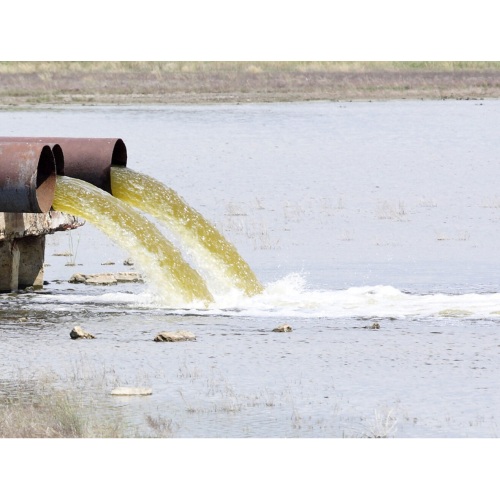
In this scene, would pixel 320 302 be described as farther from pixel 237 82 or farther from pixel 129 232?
pixel 237 82

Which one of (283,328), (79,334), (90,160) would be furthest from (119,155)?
(283,328)

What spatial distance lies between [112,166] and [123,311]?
3094 mm

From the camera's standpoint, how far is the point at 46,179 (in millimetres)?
16859

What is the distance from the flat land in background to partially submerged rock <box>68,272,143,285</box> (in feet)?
130

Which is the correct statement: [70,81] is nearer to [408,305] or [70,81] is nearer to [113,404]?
[408,305]

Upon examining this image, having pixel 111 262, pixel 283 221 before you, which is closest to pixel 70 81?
pixel 283 221

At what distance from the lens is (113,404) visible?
37.2ft

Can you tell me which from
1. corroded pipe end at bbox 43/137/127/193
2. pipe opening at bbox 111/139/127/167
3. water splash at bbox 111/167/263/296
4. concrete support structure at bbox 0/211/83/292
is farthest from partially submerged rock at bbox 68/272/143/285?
pipe opening at bbox 111/139/127/167

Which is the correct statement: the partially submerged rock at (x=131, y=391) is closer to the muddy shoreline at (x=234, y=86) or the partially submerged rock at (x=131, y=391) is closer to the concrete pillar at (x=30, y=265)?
the concrete pillar at (x=30, y=265)

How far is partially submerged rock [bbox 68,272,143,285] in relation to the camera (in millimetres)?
18656

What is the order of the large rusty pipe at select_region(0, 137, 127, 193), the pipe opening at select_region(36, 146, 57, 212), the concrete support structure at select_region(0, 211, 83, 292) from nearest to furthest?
the pipe opening at select_region(36, 146, 57, 212) < the concrete support structure at select_region(0, 211, 83, 292) < the large rusty pipe at select_region(0, 137, 127, 193)

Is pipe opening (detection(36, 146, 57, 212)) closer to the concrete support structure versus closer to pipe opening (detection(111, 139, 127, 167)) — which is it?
the concrete support structure

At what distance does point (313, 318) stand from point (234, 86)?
158 feet

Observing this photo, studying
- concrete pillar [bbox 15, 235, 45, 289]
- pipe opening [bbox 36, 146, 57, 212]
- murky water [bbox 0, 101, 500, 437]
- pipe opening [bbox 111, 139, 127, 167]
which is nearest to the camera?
murky water [bbox 0, 101, 500, 437]
